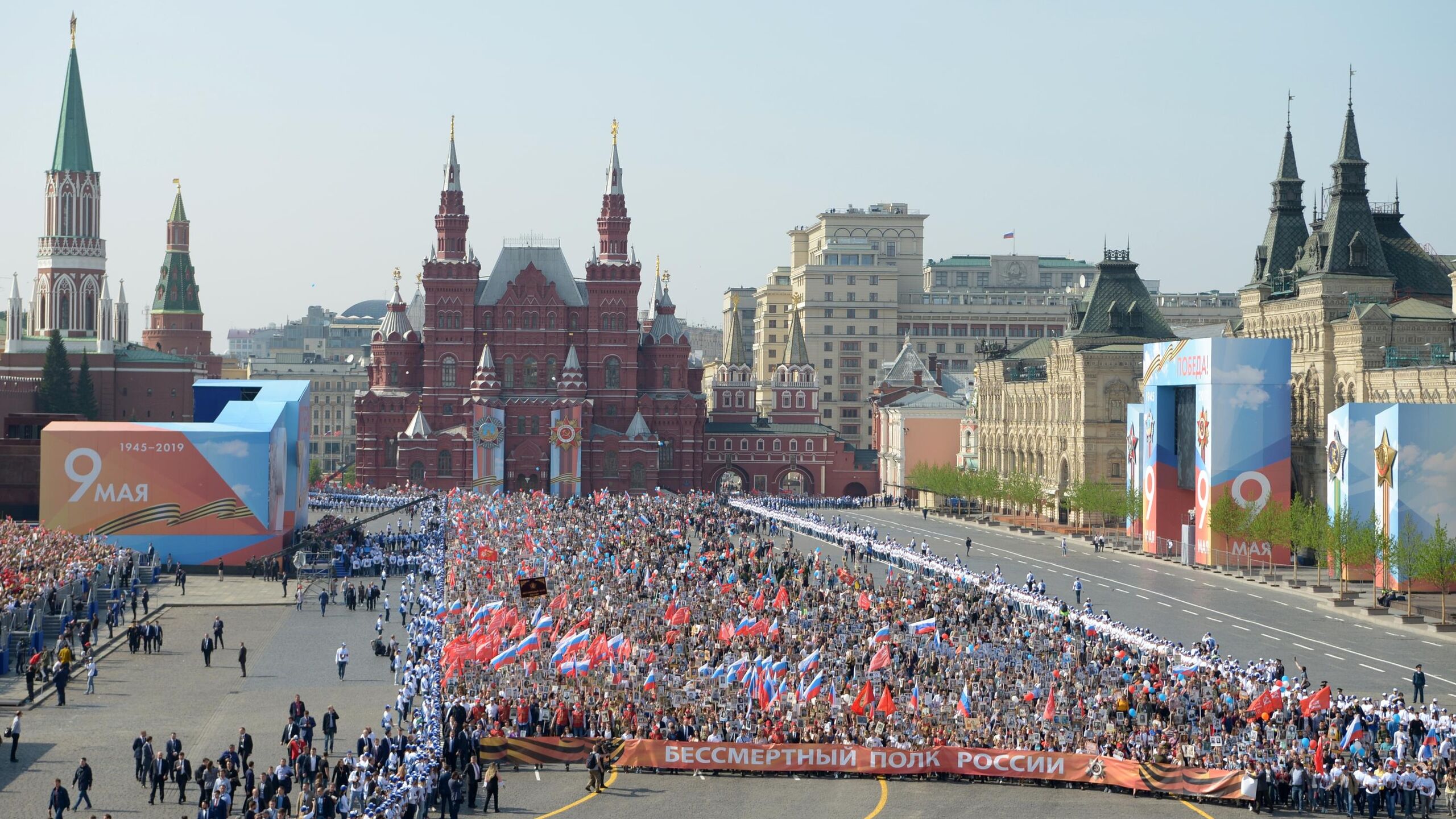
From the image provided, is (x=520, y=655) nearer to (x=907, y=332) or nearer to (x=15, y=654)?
(x=15, y=654)

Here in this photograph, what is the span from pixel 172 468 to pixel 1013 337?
11369 centimetres

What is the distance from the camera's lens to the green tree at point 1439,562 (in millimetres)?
57062

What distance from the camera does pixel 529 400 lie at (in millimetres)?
126125

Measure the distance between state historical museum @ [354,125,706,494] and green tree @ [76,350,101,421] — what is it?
58.7 feet

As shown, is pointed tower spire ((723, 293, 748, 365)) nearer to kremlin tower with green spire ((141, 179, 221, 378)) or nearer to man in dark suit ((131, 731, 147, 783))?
kremlin tower with green spire ((141, 179, 221, 378))

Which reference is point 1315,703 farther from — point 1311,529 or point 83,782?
point 1311,529

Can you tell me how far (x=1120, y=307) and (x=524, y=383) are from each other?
46.6 metres

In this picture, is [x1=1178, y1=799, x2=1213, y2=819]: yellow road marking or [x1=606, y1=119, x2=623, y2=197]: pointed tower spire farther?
[x1=606, y1=119, x2=623, y2=197]: pointed tower spire

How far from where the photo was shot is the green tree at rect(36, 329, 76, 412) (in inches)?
4579

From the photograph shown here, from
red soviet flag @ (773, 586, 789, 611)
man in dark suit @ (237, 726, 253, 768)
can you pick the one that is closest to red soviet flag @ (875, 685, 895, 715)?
man in dark suit @ (237, 726, 253, 768)

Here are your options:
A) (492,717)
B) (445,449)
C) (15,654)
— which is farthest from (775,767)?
(445,449)

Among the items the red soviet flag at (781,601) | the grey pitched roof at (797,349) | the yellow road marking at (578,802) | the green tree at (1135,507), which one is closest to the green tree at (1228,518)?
the green tree at (1135,507)

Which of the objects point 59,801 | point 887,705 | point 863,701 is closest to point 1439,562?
point 863,701

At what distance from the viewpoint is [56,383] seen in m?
117
